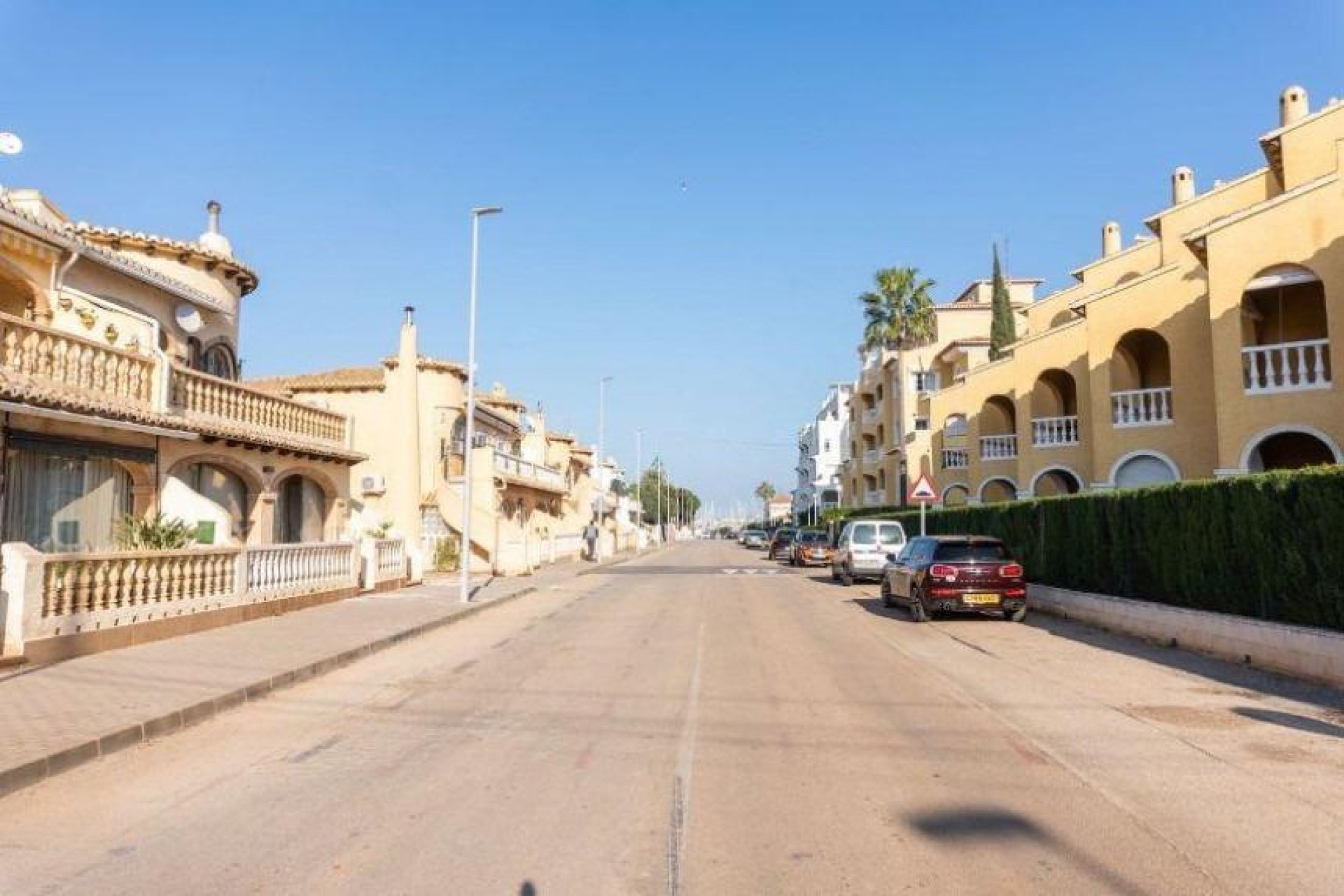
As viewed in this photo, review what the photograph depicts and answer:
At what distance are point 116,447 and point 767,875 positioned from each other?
14.4 meters

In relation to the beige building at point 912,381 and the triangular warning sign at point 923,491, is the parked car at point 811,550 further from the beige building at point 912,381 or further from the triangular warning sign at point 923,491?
the triangular warning sign at point 923,491

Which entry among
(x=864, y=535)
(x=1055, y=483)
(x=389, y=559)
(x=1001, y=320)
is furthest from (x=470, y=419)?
(x=1001, y=320)

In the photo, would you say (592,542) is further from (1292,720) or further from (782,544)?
(1292,720)

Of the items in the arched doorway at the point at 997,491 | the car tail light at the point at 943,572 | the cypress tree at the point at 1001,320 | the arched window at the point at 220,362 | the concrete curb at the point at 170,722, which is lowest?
the concrete curb at the point at 170,722

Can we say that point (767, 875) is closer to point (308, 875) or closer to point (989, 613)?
point (308, 875)

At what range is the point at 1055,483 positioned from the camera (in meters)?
34.0

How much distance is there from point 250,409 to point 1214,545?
1790 centimetres

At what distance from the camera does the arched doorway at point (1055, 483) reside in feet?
103

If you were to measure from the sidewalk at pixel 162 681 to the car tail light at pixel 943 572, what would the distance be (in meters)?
9.25

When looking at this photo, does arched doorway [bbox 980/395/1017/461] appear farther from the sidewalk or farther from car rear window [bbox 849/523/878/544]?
the sidewalk

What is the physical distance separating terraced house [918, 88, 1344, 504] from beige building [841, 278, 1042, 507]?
978 centimetres

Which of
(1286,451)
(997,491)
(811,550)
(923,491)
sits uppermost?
(1286,451)

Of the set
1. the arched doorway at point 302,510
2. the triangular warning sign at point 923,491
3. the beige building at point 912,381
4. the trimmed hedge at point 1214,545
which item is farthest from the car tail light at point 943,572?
the beige building at point 912,381

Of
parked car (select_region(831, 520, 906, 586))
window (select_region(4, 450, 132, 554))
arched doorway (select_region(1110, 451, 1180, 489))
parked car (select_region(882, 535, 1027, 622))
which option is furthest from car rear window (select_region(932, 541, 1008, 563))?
window (select_region(4, 450, 132, 554))
